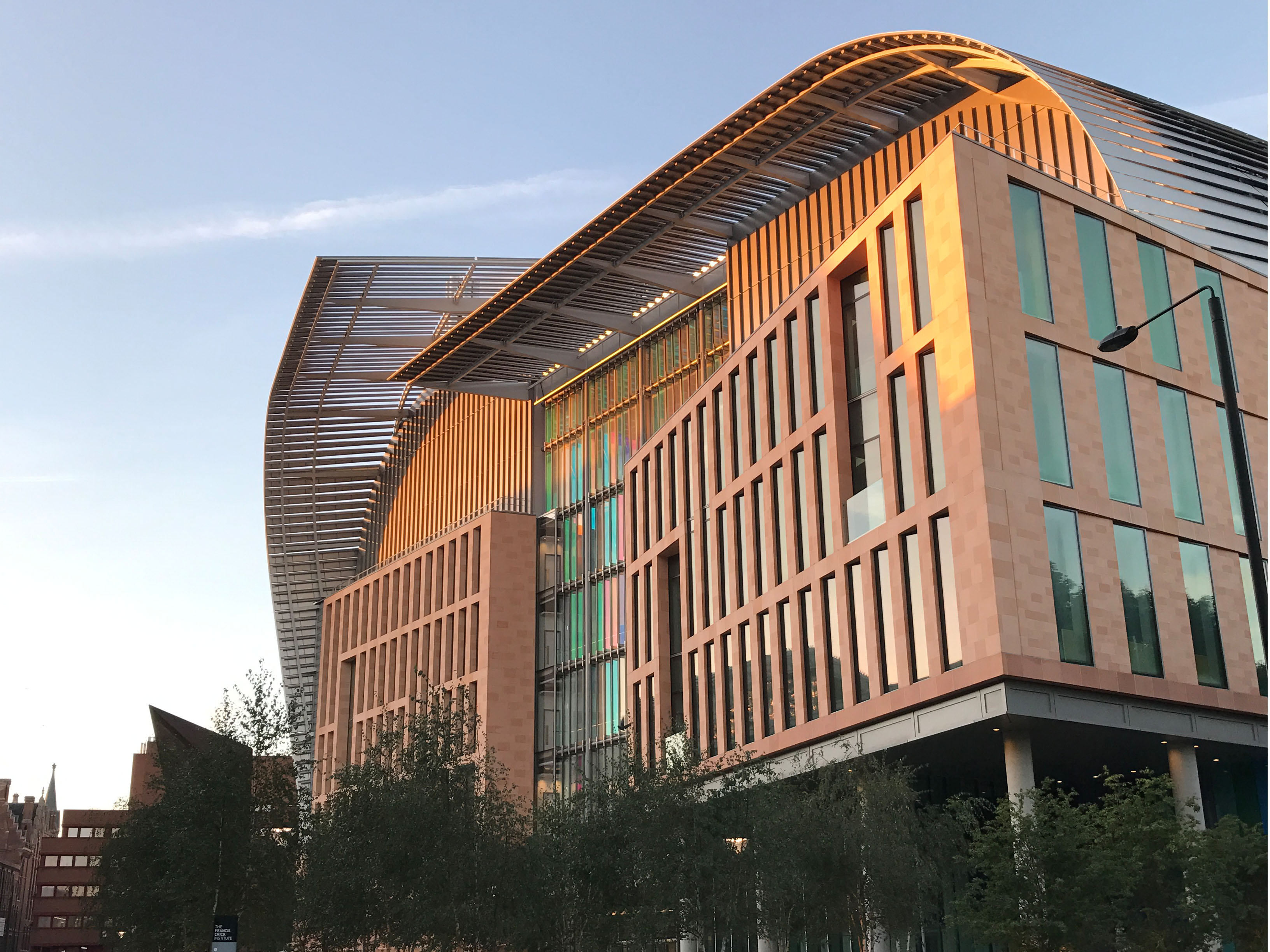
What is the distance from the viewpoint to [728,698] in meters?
41.3

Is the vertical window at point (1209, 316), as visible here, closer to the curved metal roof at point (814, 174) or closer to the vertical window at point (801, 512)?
the curved metal roof at point (814, 174)

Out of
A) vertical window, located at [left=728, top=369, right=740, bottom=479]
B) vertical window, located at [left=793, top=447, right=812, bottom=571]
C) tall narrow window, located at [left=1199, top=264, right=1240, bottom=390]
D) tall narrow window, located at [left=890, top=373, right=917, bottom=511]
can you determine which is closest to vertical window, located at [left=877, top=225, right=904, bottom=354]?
tall narrow window, located at [left=890, top=373, right=917, bottom=511]

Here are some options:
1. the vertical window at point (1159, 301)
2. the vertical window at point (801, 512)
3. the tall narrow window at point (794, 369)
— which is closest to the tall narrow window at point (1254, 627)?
the vertical window at point (1159, 301)

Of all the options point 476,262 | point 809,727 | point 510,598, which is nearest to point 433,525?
point 510,598

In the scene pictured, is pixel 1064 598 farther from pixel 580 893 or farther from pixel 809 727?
pixel 580 893

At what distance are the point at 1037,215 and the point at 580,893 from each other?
20186 millimetres

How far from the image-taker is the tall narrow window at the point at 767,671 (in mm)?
38031

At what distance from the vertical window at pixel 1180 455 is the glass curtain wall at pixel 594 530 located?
25968mm

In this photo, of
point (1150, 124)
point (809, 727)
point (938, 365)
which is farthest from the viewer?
point (1150, 124)

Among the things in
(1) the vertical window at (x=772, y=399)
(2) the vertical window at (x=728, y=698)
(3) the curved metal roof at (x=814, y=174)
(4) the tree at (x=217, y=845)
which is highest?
(3) the curved metal roof at (x=814, y=174)

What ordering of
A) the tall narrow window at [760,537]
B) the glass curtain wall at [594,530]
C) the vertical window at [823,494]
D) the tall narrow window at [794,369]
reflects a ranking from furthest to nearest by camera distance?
1. the glass curtain wall at [594,530]
2. the tall narrow window at [760,537]
3. the tall narrow window at [794,369]
4. the vertical window at [823,494]

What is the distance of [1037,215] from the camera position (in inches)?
1292

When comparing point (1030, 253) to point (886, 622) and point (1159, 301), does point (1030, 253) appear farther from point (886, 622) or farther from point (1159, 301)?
point (886, 622)

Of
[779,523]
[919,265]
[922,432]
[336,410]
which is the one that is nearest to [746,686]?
[779,523]
